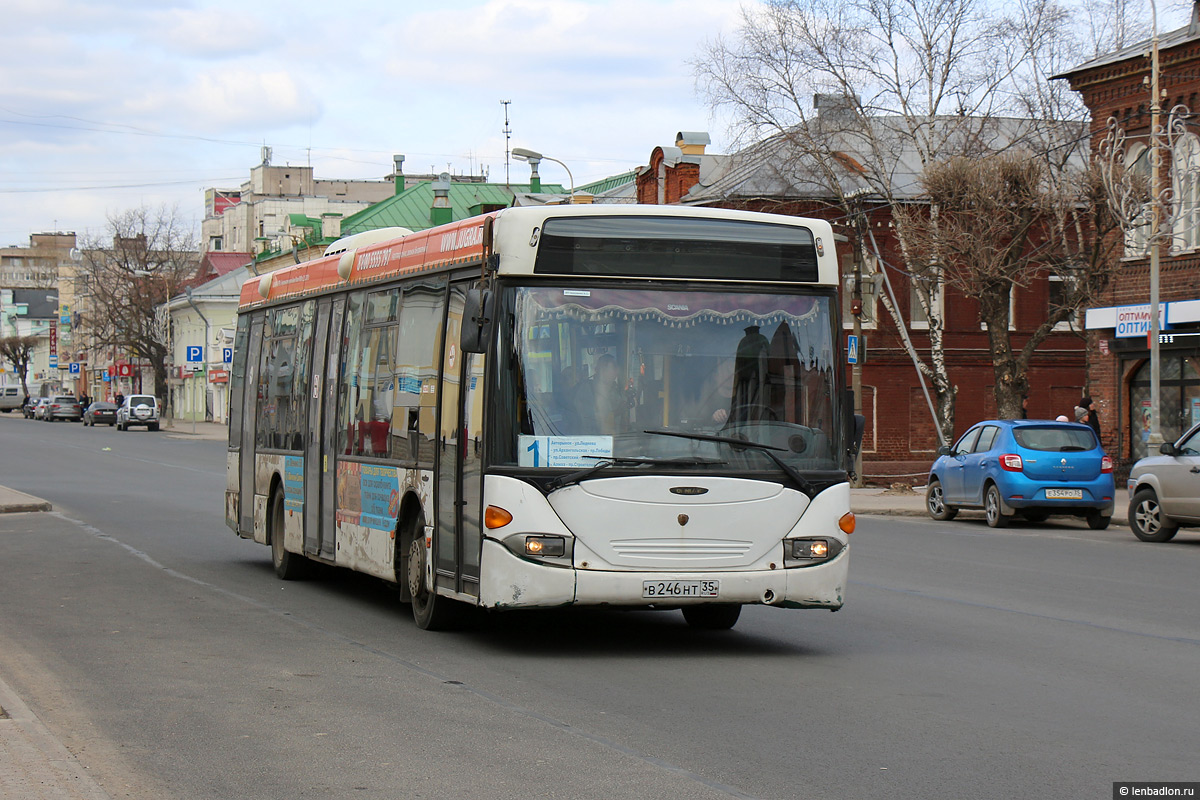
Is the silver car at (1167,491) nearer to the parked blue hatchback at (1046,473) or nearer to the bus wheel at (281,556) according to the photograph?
the parked blue hatchback at (1046,473)

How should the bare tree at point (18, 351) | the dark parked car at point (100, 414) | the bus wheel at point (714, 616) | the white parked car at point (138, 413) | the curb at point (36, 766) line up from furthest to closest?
1. the bare tree at point (18, 351)
2. the dark parked car at point (100, 414)
3. the white parked car at point (138, 413)
4. the bus wheel at point (714, 616)
5. the curb at point (36, 766)

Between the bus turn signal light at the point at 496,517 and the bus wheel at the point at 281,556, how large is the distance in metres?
5.70

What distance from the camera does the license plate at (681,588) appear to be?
1025cm

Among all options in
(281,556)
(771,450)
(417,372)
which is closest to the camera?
(771,450)

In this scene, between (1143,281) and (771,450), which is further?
(1143,281)

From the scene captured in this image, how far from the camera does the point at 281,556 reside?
15.7m

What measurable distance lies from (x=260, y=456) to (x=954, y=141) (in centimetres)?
2687

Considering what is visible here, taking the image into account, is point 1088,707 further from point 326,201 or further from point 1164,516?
point 326,201

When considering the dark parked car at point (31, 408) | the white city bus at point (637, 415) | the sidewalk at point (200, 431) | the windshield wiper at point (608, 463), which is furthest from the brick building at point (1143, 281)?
the dark parked car at point (31, 408)

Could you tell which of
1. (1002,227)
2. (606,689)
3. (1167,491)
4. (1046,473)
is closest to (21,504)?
(1046,473)

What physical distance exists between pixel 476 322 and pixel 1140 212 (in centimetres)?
2212

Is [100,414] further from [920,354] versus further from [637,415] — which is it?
[637,415]

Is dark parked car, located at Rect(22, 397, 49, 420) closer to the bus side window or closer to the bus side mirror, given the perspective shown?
the bus side window

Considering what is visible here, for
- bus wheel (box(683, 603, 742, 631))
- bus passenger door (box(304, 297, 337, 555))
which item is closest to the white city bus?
bus wheel (box(683, 603, 742, 631))
